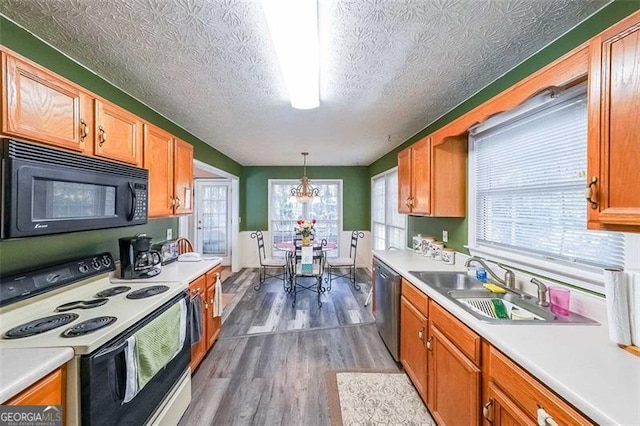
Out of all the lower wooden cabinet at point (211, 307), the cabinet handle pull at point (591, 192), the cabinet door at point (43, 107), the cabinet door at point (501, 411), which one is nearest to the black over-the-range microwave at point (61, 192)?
the cabinet door at point (43, 107)

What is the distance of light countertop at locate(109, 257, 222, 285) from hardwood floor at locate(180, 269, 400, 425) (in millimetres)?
878

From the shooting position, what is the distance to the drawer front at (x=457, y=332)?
4.16ft

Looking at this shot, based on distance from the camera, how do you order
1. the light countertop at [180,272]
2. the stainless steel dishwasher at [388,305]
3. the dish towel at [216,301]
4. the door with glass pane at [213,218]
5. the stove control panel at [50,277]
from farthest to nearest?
the door with glass pane at [213,218]
the dish towel at [216,301]
the stainless steel dishwasher at [388,305]
the light countertop at [180,272]
the stove control panel at [50,277]

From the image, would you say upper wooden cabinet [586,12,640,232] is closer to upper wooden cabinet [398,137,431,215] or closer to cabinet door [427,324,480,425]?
cabinet door [427,324,480,425]

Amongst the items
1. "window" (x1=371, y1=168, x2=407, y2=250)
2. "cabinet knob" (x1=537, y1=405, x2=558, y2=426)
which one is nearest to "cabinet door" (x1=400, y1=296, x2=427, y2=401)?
"cabinet knob" (x1=537, y1=405, x2=558, y2=426)

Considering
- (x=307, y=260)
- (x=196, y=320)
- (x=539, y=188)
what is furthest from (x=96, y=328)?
(x=307, y=260)

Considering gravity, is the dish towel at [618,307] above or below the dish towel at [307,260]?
above

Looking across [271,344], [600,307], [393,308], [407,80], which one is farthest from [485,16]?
[271,344]

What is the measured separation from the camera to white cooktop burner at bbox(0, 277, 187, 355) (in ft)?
3.52

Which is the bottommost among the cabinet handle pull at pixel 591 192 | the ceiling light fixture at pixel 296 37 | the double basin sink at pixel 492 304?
the double basin sink at pixel 492 304

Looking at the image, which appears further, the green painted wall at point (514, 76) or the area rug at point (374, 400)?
the area rug at point (374, 400)

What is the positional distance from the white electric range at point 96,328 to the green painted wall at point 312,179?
431cm

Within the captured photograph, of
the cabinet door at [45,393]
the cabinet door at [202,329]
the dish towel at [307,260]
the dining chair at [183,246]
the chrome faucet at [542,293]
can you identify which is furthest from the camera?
the dish towel at [307,260]

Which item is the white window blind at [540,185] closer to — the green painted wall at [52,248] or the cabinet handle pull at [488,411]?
the cabinet handle pull at [488,411]
